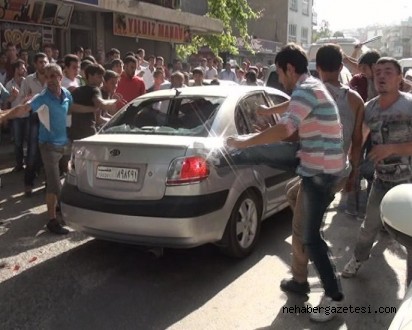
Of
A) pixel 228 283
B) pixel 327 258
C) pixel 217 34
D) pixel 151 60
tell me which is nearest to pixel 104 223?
pixel 228 283

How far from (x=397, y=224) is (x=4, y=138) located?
9.75 m

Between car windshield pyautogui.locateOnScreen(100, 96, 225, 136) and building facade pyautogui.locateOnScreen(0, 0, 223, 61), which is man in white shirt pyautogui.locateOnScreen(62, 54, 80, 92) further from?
building facade pyautogui.locateOnScreen(0, 0, 223, 61)

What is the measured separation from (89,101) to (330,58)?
9.66ft

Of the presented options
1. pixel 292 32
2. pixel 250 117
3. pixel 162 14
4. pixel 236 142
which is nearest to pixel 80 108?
pixel 250 117

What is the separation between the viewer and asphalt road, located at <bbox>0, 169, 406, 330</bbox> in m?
3.46

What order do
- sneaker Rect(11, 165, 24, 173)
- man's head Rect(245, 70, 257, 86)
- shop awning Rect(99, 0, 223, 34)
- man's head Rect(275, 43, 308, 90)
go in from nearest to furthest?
man's head Rect(275, 43, 308, 90)
sneaker Rect(11, 165, 24, 173)
man's head Rect(245, 70, 257, 86)
shop awning Rect(99, 0, 223, 34)

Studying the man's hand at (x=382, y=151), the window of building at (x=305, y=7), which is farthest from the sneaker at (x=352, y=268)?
the window of building at (x=305, y=7)

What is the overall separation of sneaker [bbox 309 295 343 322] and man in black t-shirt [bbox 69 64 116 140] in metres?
3.18

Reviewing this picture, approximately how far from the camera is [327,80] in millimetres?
4312

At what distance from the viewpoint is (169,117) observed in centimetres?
451

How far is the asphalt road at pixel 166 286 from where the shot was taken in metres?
3.46

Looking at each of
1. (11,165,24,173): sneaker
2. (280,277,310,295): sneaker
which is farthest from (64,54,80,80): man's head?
(280,277,310,295): sneaker

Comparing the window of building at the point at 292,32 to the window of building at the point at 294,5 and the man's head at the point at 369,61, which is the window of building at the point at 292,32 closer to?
the window of building at the point at 294,5

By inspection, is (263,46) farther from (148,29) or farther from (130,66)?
(130,66)
